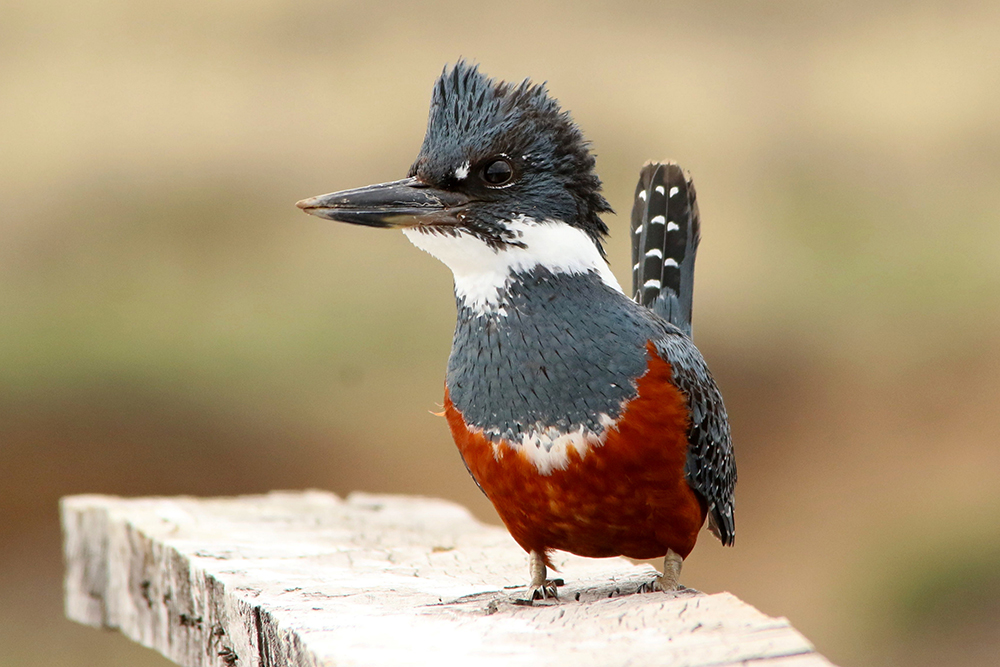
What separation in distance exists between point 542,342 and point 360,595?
2.46ft

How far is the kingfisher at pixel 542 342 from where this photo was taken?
2.40 metres

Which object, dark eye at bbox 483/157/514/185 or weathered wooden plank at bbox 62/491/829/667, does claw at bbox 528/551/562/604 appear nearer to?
weathered wooden plank at bbox 62/491/829/667

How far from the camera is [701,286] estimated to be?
8.15 metres

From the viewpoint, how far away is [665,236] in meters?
3.44

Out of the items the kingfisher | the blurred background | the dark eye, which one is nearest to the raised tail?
the kingfisher

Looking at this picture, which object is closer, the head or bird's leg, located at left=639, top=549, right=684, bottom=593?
the head

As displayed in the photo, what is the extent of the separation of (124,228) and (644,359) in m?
6.51

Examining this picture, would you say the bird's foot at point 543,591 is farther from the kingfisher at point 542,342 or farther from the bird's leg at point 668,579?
the bird's leg at point 668,579

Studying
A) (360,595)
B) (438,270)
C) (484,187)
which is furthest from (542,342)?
(438,270)

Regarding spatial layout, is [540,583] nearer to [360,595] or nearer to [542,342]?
[360,595]

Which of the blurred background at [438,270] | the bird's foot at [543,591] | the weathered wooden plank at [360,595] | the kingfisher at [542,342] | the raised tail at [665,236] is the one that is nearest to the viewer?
the weathered wooden plank at [360,595]

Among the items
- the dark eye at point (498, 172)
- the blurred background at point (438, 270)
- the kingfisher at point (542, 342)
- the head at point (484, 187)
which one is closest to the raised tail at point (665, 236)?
the kingfisher at point (542, 342)

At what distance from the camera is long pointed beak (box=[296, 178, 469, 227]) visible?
7.88 feet

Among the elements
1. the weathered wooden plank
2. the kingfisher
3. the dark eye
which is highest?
the dark eye
